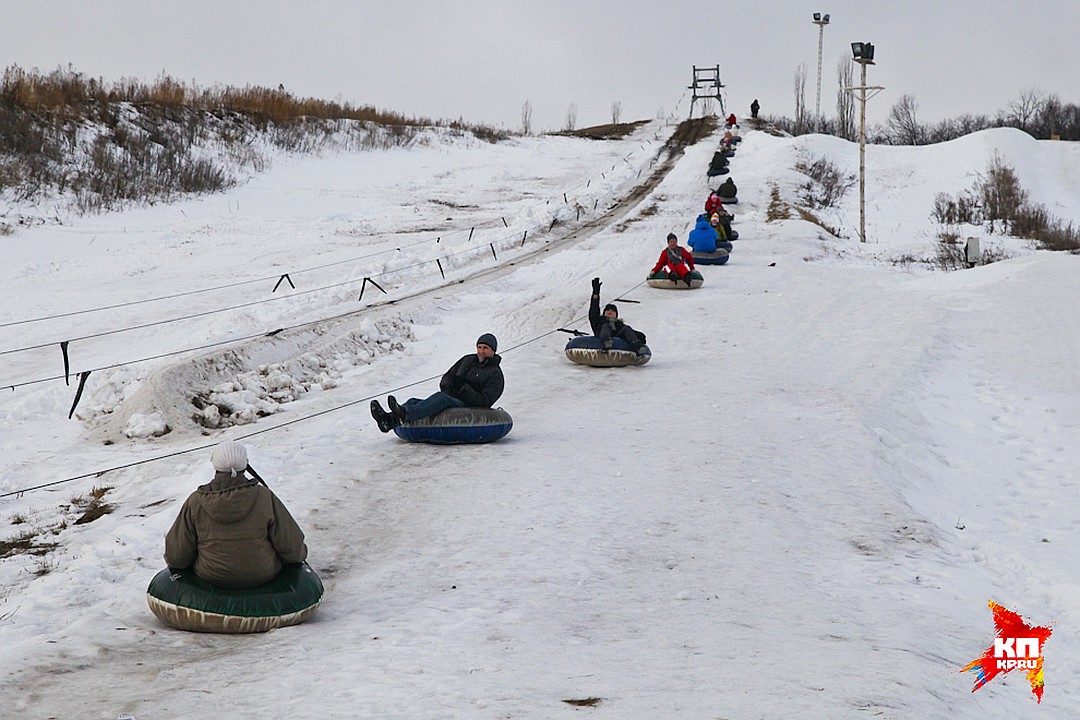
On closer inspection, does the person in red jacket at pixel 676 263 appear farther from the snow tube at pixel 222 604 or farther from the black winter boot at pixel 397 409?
the snow tube at pixel 222 604

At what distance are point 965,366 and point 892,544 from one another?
371 inches

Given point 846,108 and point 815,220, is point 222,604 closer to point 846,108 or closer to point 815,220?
point 815,220

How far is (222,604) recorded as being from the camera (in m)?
6.81

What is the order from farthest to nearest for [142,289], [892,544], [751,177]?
[751,177], [142,289], [892,544]

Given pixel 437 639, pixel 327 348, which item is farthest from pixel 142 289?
pixel 437 639

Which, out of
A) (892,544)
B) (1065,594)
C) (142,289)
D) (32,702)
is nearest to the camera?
(32,702)

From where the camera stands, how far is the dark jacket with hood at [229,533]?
6785 mm

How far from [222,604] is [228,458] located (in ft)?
3.25

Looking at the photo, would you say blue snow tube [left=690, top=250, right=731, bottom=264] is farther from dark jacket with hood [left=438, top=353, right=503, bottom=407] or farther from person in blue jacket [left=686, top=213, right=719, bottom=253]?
dark jacket with hood [left=438, top=353, right=503, bottom=407]

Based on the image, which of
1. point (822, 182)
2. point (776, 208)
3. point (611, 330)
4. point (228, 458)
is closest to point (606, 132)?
point (822, 182)

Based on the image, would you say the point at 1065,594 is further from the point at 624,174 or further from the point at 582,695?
the point at 624,174

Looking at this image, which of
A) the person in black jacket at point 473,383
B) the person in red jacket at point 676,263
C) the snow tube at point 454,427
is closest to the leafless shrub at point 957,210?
the person in red jacket at point 676,263

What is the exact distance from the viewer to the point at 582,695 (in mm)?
5641

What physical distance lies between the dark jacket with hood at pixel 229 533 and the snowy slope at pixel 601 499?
0.46m
